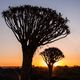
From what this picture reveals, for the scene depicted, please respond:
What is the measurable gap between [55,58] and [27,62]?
2369cm

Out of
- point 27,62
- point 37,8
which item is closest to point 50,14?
point 37,8

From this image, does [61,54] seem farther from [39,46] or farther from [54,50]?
[39,46]

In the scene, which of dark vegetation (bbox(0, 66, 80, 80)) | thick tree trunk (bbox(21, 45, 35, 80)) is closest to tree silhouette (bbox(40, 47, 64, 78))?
dark vegetation (bbox(0, 66, 80, 80))

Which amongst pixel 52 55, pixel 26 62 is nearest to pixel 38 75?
pixel 52 55

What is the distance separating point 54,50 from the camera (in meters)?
48.5

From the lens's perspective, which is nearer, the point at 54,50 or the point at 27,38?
the point at 27,38

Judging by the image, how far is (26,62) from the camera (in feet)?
84.0

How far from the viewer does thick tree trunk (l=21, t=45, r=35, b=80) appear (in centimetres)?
2542

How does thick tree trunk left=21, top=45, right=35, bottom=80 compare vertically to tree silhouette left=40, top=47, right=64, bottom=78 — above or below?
below

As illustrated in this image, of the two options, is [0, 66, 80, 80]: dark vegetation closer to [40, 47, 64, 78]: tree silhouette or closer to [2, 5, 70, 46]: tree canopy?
[40, 47, 64, 78]: tree silhouette

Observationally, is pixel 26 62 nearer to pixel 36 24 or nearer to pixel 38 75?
pixel 36 24

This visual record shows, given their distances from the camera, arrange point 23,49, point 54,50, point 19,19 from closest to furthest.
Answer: point 19,19 < point 23,49 < point 54,50

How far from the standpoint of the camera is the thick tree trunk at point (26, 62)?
2542cm

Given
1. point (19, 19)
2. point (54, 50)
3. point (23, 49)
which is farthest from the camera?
point (54, 50)
